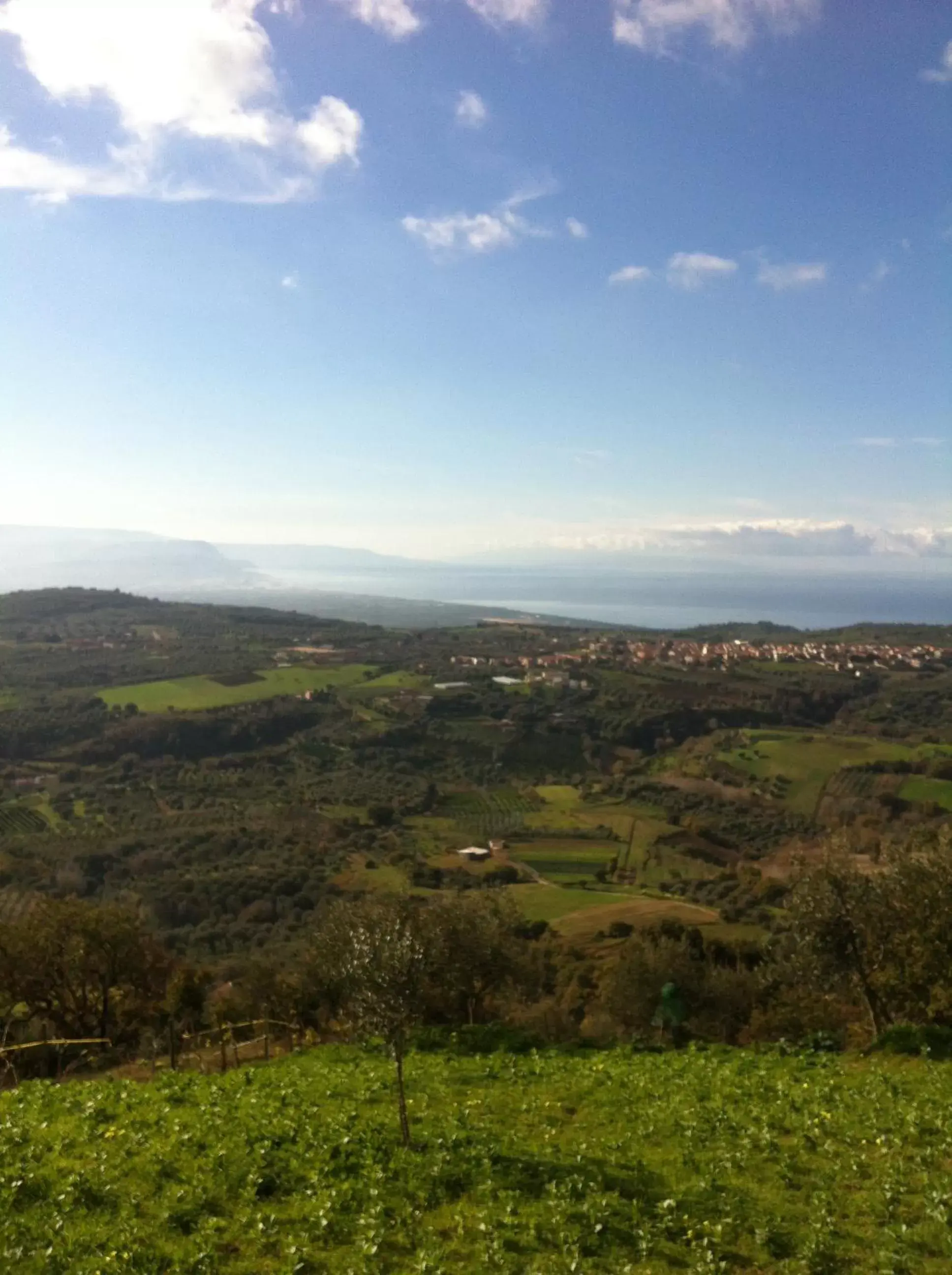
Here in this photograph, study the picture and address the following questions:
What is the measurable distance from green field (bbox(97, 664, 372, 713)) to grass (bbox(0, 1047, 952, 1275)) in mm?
82947

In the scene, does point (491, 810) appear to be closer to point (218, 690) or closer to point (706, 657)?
point (218, 690)

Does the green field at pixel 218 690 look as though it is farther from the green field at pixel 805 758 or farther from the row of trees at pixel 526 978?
the row of trees at pixel 526 978

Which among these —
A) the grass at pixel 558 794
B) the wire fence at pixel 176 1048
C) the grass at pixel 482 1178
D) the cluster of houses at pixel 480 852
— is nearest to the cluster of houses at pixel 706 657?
the grass at pixel 558 794

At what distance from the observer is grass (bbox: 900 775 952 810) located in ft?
193

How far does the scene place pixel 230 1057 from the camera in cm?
1816

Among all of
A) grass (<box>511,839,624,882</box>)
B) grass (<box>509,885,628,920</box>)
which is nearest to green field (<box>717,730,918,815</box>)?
grass (<box>511,839,624,882</box>)

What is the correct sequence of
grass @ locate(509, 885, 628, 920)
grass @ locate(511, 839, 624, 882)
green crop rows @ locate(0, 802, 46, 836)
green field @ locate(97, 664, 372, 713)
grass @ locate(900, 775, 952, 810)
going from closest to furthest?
1. grass @ locate(509, 885, 628, 920)
2. grass @ locate(511, 839, 624, 882)
3. green crop rows @ locate(0, 802, 46, 836)
4. grass @ locate(900, 775, 952, 810)
5. green field @ locate(97, 664, 372, 713)

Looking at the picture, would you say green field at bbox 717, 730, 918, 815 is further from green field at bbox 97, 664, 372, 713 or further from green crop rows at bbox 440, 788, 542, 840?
green field at bbox 97, 664, 372, 713

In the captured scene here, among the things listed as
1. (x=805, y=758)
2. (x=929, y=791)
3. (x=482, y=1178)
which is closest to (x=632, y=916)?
(x=482, y=1178)

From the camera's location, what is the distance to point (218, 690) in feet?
321

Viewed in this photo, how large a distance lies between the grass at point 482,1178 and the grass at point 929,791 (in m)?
54.2

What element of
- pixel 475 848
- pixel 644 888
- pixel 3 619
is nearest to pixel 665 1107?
pixel 644 888

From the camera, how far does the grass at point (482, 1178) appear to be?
689 cm

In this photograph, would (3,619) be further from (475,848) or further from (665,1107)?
(665,1107)
